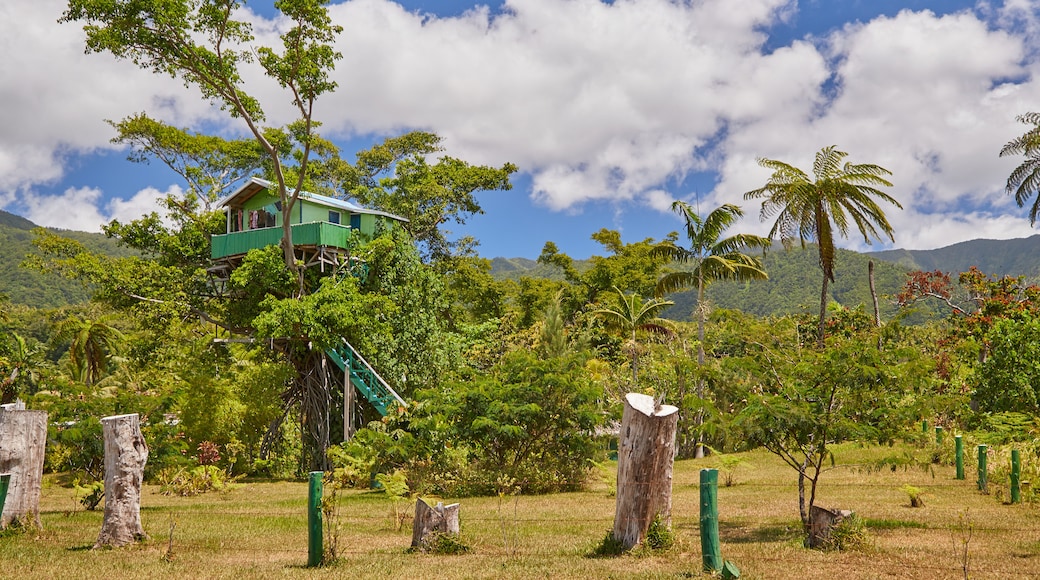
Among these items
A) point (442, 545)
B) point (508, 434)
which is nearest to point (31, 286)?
point (508, 434)

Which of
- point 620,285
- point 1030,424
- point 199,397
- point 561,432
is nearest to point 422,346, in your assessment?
point 199,397

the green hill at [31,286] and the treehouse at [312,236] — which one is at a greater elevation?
the green hill at [31,286]

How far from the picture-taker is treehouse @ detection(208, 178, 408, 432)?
25.0 m

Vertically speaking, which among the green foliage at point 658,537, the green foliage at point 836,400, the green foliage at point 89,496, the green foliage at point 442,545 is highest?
the green foliage at point 836,400

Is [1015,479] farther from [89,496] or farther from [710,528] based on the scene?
[89,496]

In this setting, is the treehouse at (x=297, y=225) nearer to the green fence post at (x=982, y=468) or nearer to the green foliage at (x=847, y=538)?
the green fence post at (x=982, y=468)

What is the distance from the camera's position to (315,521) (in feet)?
28.6

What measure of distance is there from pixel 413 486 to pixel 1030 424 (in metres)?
13.3

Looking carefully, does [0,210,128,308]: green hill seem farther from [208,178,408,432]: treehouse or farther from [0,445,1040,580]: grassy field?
[0,445,1040,580]: grassy field

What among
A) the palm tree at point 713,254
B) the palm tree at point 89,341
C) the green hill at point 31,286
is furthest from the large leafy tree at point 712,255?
the green hill at point 31,286

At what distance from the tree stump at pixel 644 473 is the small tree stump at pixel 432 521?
2.04m

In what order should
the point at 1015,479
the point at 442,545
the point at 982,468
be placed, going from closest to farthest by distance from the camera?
the point at 442,545
the point at 1015,479
the point at 982,468

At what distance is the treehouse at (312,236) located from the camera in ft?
82.0

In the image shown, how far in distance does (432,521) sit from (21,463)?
6.66 metres
